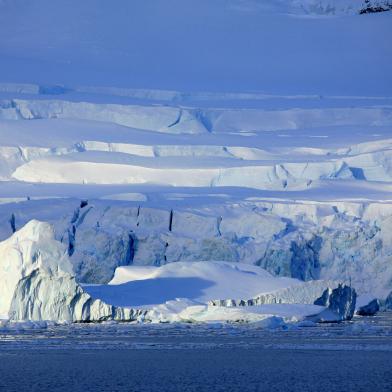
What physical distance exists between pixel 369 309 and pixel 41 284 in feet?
34.4

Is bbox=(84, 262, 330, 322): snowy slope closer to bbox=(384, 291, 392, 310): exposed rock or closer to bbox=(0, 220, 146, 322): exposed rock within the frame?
bbox=(0, 220, 146, 322): exposed rock

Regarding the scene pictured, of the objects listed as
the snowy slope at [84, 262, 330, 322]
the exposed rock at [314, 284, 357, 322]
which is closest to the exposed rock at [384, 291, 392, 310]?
the snowy slope at [84, 262, 330, 322]

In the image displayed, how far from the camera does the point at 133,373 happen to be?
23234 millimetres

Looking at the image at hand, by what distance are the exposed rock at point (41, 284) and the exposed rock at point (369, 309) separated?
7.98 m

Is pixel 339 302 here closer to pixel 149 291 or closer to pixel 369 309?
pixel 369 309

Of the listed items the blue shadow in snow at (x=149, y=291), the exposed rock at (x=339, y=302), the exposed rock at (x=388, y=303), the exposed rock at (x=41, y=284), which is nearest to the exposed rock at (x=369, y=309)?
the exposed rock at (x=388, y=303)

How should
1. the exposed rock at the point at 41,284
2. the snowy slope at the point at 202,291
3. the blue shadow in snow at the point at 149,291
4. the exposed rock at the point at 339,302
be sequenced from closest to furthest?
the exposed rock at the point at 41,284, the snowy slope at the point at 202,291, the blue shadow in snow at the point at 149,291, the exposed rock at the point at 339,302

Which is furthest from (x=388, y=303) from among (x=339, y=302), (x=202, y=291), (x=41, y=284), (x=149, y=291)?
(x=41, y=284)

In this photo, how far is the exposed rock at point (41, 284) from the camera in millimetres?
31438

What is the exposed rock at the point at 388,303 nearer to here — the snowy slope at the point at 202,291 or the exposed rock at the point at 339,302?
the snowy slope at the point at 202,291

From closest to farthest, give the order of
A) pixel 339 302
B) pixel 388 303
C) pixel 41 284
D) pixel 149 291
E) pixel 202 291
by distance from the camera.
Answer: pixel 41 284
pixel 149 291
pixel 339 302
pixel 202 291
pixel 388 303

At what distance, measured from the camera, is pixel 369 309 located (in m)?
38.5

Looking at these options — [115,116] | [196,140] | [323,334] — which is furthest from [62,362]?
[115,116]

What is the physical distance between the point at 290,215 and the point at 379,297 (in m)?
7.16
